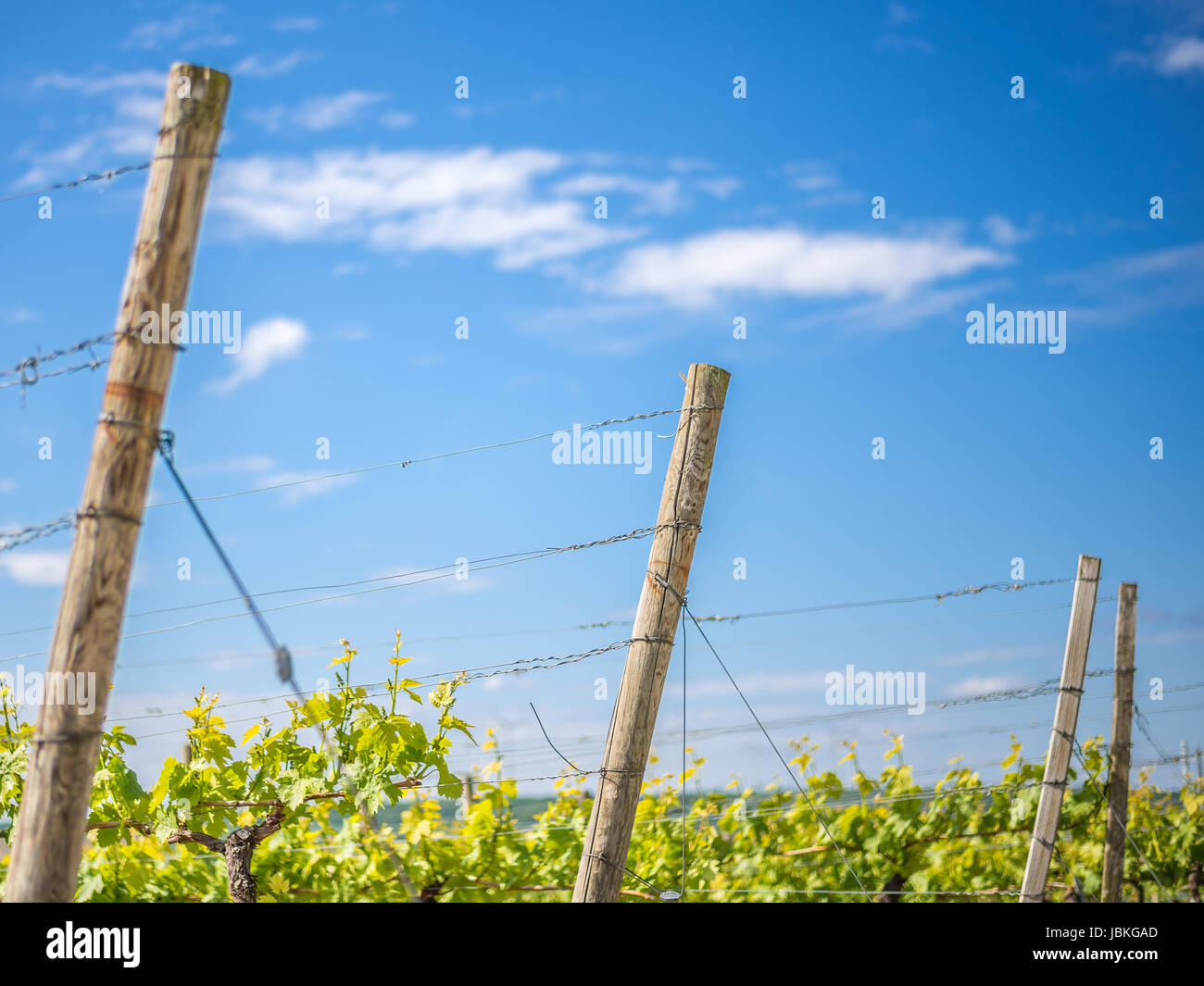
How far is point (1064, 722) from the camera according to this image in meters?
8.00

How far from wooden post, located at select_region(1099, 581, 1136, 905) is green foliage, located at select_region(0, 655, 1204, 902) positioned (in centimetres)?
25

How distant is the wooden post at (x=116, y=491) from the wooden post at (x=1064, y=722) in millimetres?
6589

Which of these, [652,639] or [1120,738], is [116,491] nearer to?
[652,639]

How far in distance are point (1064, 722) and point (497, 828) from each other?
4265 millimetres

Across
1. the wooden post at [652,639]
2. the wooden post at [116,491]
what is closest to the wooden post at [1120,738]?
the wooden post at [652,639]

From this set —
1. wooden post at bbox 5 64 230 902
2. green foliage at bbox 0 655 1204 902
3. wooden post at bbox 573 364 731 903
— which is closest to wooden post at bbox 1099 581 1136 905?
green foliage at bbox 0 655 1204 902

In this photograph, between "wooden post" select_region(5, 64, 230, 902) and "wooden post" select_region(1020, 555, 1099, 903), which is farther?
"wooden post" select_region(1020, 555, 1099, 903)

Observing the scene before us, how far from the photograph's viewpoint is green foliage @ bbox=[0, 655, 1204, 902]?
250 inches

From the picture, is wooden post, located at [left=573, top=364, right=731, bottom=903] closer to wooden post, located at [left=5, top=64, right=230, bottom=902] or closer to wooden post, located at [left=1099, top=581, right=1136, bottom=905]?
wooden post, located at [left=5, top=64, right=230, bottom=902]

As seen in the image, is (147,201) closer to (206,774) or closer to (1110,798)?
(206,774)

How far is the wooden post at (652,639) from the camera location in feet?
16.3

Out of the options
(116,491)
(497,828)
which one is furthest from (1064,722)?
(116,491)
